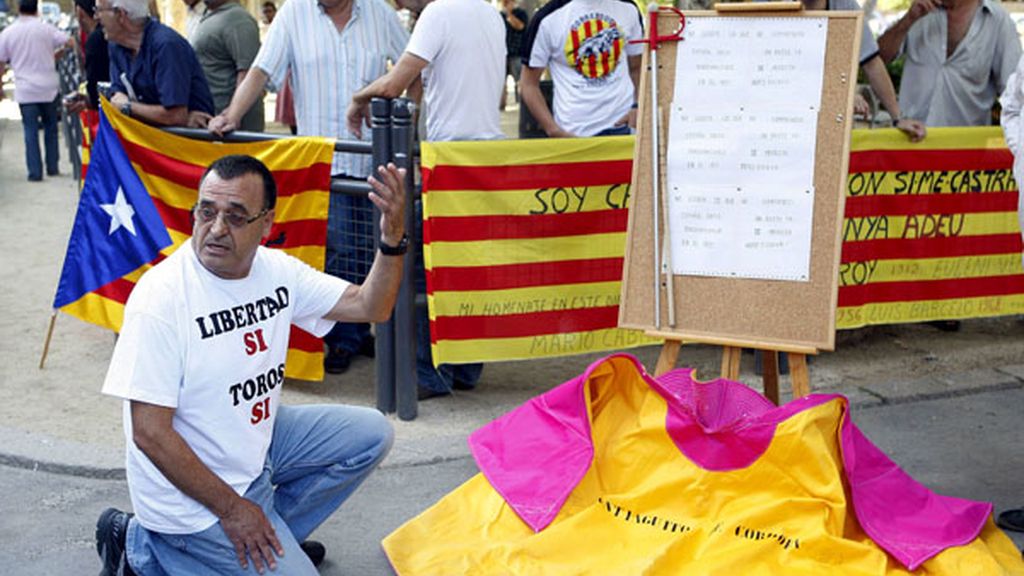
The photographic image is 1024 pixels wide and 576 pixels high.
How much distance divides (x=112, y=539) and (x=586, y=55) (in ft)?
11.5

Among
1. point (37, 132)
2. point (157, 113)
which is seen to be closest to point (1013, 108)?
point (157, 113)

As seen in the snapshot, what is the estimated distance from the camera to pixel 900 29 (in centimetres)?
712

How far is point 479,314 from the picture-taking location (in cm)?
559

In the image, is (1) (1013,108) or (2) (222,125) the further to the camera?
(2) (222,125)

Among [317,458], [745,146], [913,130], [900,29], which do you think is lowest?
[317,458]

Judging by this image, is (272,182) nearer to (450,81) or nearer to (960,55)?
(450,81)

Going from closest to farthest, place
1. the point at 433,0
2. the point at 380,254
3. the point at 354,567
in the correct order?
the point at 380,254 → the point at 354,567 → the point at 433,0

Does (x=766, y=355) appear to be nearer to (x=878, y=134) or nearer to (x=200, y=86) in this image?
(x=878, y=134)

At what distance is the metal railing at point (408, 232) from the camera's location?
5.16 meters

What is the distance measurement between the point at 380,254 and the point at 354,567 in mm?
1135

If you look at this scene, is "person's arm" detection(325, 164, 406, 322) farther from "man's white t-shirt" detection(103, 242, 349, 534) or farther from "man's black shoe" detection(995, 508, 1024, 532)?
"man's black shoe" detection(995, 508, 1024, 532)

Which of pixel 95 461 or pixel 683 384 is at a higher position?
pixel 683 384

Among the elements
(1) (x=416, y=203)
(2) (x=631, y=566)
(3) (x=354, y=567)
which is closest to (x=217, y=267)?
(3) (x=354, y=567)

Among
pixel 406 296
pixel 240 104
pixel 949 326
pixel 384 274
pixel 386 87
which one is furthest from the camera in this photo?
pixel 949 326
